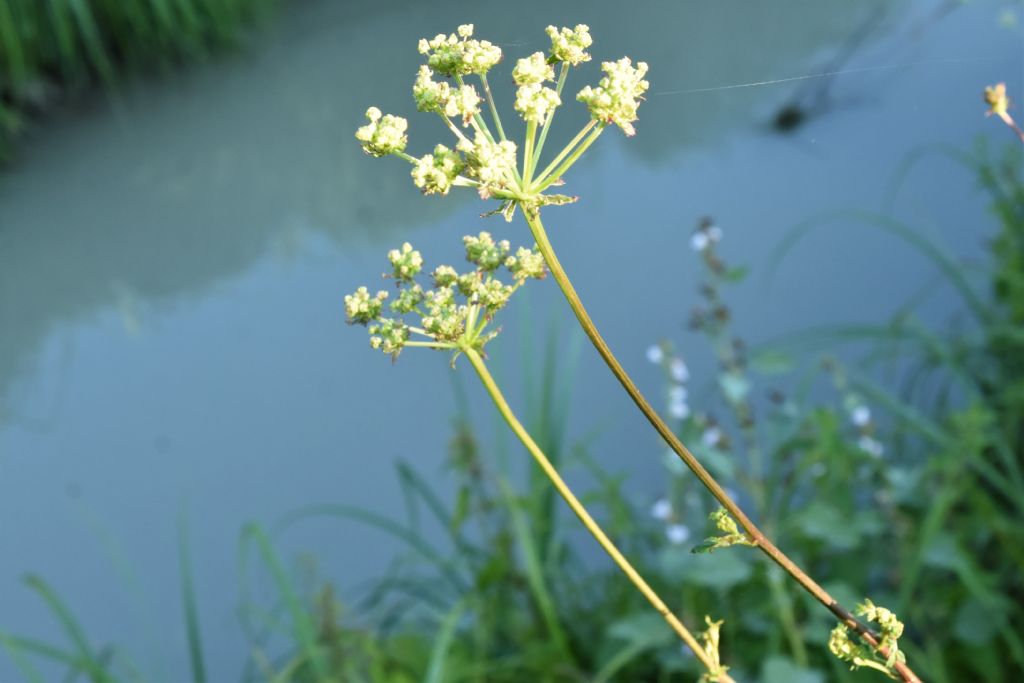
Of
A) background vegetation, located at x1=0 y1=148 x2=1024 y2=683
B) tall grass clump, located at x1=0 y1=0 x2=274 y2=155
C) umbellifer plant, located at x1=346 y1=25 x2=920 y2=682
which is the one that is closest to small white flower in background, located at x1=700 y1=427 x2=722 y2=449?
background vegetation, located at x1=0 y1=148 x2=1024 y2=683

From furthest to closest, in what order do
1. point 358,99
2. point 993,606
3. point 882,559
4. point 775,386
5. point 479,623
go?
point 358,99
point 775,386
point 479,623
point 882,559
point 993,606

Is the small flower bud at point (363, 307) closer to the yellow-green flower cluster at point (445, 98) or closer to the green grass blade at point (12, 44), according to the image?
the yellow-green flower cluster at point (445, 98)

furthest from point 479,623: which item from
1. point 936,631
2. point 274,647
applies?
point 936,631

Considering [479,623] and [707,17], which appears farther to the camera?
[707,17]

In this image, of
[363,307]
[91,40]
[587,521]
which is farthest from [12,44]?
[587,521]

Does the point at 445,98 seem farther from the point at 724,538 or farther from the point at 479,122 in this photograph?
the point at 724,538

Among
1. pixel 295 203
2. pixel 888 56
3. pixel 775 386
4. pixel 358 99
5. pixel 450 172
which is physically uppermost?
pixel 358 99

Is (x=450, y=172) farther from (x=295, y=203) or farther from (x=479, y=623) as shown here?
(x=295, y=203)

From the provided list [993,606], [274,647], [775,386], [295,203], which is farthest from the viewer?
[295,203]

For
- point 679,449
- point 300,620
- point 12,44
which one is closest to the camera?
point 679,449
